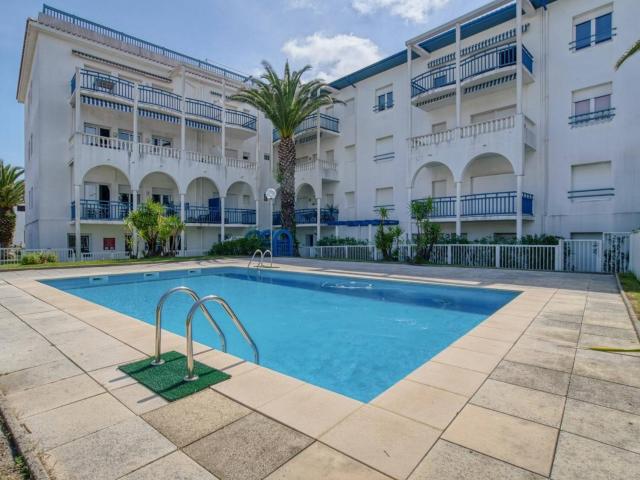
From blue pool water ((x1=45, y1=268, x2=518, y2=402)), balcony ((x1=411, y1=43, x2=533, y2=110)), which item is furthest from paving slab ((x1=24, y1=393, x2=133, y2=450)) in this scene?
balcony ((x1=411, y1=43, x2=533, y2=110))

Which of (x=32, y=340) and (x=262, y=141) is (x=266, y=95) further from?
(x=32, y=340)

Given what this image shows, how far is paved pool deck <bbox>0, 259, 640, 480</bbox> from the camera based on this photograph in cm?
224

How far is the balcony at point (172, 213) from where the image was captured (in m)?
20.6

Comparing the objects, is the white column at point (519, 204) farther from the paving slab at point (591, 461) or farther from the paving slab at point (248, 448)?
the paving slab at point (248, 448)

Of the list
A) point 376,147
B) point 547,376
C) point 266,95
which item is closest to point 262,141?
point 266,95

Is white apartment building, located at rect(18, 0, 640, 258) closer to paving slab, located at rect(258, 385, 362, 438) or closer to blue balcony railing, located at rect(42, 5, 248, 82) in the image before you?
blue balcony railing, located at rect(42, 5, 248, 82)

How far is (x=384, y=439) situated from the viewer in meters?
2.54

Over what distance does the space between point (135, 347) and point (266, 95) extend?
20.7 m

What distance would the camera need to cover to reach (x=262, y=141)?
30250 mm

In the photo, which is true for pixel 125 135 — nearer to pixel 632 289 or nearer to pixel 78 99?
pixel 78 99

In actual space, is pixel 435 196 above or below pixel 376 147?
below

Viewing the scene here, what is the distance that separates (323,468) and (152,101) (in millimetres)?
25823

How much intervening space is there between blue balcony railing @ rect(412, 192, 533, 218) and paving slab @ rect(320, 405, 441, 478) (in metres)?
16.6

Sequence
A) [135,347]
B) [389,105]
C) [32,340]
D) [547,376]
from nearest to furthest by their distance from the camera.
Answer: [547,376] → [135,347] → [32,340] → [389,105]
